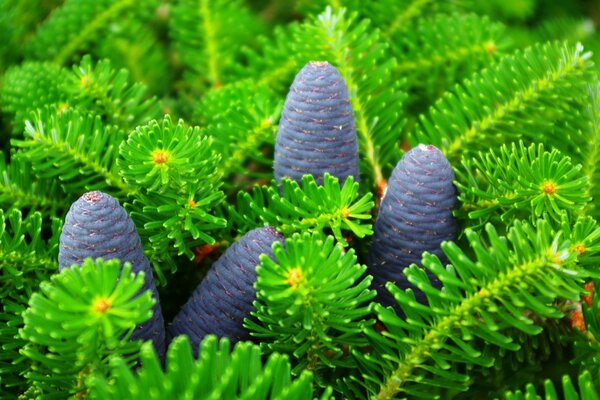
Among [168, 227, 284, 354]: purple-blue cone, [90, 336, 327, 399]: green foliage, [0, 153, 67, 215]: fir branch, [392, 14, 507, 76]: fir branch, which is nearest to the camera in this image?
[90, 336, 327, 399]: green foliage

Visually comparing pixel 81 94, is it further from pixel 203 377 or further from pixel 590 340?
pixel 590 340

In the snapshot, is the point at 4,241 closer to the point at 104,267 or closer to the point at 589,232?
the point at 104,267

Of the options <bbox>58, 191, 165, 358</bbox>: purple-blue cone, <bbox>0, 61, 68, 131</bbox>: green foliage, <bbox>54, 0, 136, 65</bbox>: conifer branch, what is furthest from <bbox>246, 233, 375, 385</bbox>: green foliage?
<bbox>54, 0, 136, 65</bbox>: conifer branch

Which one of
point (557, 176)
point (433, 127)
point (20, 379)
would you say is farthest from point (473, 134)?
point (20, 379)

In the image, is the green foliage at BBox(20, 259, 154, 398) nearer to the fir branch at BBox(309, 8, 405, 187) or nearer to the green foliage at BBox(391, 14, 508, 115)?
the fir branch at BBox(309, 8, 405, 187)

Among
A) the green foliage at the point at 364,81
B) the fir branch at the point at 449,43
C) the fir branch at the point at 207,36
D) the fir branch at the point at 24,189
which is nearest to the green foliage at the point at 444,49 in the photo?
the fir branch at the point at 449,43

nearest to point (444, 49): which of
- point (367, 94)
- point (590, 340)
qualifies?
point (367, 94)

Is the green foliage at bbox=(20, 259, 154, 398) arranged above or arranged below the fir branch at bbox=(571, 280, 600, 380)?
below
